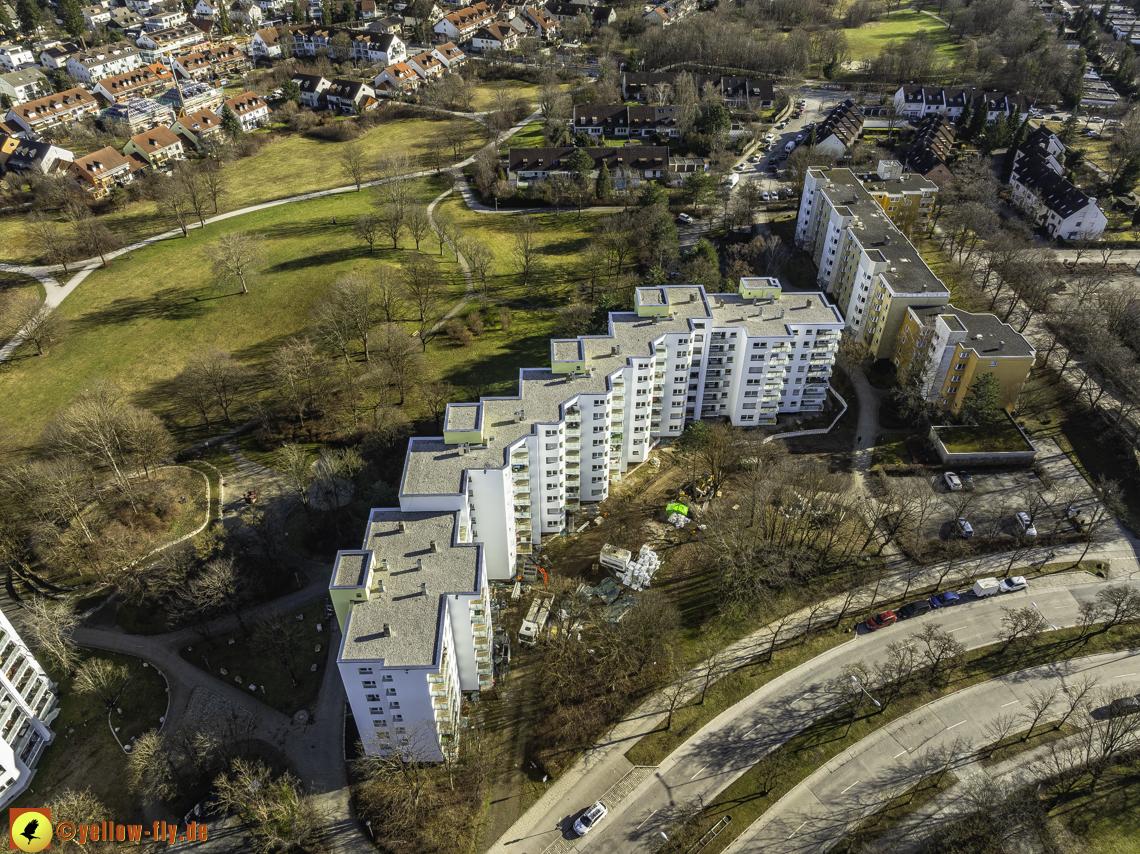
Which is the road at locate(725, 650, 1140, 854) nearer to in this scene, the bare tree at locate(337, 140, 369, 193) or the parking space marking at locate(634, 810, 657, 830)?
the parking space marking at locate(634, 810, 657, 830)

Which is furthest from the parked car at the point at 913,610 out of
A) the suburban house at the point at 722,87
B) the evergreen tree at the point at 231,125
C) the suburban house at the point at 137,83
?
the suburban house at the point at 137,83

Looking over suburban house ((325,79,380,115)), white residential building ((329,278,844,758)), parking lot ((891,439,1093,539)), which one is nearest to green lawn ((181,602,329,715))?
white residential building ((329,278,844,758))

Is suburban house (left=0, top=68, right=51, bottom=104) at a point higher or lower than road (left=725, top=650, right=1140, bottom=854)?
lower

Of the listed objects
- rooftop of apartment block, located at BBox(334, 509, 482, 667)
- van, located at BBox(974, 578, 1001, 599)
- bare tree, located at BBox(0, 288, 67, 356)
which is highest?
rooftop of apartment block, located at BBox(334, 509, 482, 667)

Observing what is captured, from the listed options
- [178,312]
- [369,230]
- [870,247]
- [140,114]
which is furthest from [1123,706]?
[140,114]

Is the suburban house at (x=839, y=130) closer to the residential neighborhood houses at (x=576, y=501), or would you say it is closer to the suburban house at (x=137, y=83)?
the residential neighborhood houses at (x=576, y=501)
